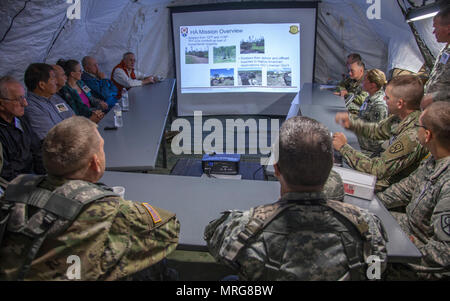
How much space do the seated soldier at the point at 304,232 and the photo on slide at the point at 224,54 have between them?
5404 mm

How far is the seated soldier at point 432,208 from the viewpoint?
54.9 inches

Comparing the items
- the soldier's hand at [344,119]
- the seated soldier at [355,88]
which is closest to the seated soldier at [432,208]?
the soldier's hand at [344,119]

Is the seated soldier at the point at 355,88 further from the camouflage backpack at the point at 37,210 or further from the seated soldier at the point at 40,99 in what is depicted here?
the camouflage backpack at the point at 37,210

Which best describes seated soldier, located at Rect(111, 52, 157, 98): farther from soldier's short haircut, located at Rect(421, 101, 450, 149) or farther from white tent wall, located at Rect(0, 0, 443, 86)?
soldier's short haircut, located at Rect(421, 101, 450, 149)

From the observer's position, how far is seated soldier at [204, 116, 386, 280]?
1026mm

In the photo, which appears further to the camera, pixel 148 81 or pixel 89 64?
pixel 148 81

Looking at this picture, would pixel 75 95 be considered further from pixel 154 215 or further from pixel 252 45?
pixel 252 45

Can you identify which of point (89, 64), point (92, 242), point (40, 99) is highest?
point (89, 64)

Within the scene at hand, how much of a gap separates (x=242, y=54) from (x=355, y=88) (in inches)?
93.9

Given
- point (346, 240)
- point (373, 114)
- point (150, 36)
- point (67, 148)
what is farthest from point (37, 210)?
point (150, 36)

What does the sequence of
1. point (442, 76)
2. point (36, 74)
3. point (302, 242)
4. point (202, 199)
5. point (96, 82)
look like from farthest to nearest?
1. point (96, 82)
2. point (442, 76)
3. point (36, 74)
4. point (202, 199)
5. point (302, 242)

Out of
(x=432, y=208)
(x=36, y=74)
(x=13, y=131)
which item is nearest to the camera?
(x=432, y=208)

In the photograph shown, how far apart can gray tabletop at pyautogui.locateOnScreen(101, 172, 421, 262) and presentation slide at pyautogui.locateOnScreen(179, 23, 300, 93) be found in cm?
449

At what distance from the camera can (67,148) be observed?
1.14m
